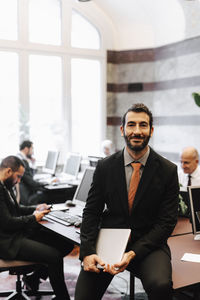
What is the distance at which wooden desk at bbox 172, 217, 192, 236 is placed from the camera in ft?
9.33

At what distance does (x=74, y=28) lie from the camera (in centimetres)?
762

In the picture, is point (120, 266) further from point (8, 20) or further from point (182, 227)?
point (8, 20)

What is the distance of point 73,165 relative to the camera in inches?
217

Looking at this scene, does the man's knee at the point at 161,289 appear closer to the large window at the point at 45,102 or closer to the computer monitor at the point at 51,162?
the computer monitor at the point at 51,162

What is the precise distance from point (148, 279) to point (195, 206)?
0.87 meters

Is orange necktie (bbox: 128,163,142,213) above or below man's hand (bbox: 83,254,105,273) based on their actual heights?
above

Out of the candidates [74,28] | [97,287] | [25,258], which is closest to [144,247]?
[97,287]

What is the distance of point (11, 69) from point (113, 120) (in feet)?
7.92

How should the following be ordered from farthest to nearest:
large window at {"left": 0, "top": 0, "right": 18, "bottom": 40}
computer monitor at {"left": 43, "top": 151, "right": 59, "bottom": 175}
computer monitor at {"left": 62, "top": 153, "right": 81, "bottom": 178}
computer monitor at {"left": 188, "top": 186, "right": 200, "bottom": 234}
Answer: large window at {"left": 0, "top": 0, "right": 18, "bottom": 40}, computer monitor at {"left": 43, "top": 151, "right": 59, "bottom": 175}, computer monitor at {"left": 62, "top": 153, "right": 81, "bottom": 178}, computer monitor at {"left": 188, "top": 186, "right": 200, "bottom": 234}

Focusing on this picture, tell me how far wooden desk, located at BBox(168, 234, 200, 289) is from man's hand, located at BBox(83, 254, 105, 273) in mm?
430

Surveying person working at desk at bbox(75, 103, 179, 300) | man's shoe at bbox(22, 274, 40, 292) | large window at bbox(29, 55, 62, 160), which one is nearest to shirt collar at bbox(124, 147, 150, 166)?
person working at desk at bbox(75, 103, 179, 300)

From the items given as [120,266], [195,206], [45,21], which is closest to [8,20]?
[45,21]

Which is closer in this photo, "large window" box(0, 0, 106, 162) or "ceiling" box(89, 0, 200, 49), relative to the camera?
"ceiling" box(89, 0, 200, 49)

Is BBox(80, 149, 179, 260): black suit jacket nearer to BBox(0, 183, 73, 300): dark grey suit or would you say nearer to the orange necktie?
the orange necktie
